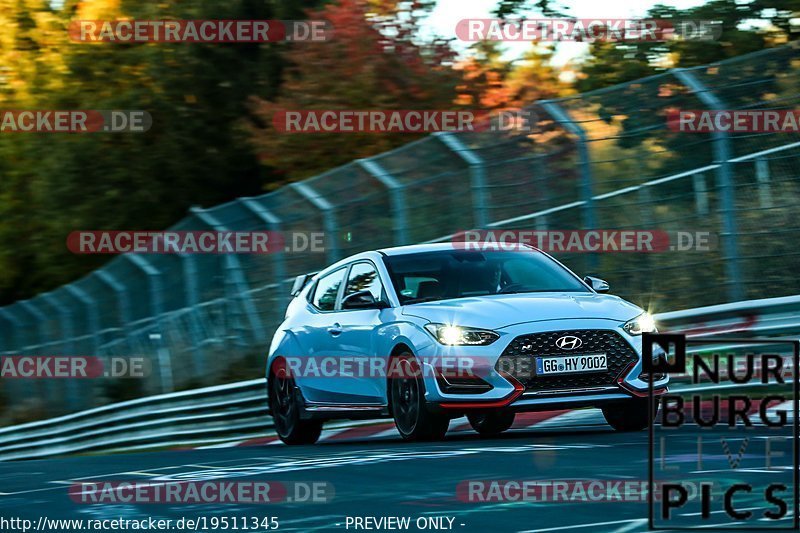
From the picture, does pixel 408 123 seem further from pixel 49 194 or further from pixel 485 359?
pixel 485 359

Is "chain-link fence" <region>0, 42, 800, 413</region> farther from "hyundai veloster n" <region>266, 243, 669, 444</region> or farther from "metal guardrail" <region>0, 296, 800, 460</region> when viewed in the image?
"hyundai veloster n" <region>266, 243, 669, 444</region>

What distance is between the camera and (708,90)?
14.7 m

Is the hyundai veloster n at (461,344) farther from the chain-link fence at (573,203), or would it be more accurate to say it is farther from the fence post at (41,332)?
the fence post at (41,332)

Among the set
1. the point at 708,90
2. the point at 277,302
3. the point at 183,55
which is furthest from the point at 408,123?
the point at 708,90

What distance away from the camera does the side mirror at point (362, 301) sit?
12336 millimetres

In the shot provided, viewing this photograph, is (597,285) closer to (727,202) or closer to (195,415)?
(727,202)

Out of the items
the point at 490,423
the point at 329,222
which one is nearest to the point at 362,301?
the point at 490,423

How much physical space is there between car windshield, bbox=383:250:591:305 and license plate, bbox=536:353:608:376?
4.17 feet

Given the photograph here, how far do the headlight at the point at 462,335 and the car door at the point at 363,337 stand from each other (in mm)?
988

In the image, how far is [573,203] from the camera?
16.8m

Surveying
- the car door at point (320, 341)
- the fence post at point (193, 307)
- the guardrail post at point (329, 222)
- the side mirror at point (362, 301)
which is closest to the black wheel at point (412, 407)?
the side mirror at point (362, 301)

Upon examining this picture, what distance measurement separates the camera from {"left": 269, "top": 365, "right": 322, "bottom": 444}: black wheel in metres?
14.1

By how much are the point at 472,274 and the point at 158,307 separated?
1186 centimetres

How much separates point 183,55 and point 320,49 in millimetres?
6415
